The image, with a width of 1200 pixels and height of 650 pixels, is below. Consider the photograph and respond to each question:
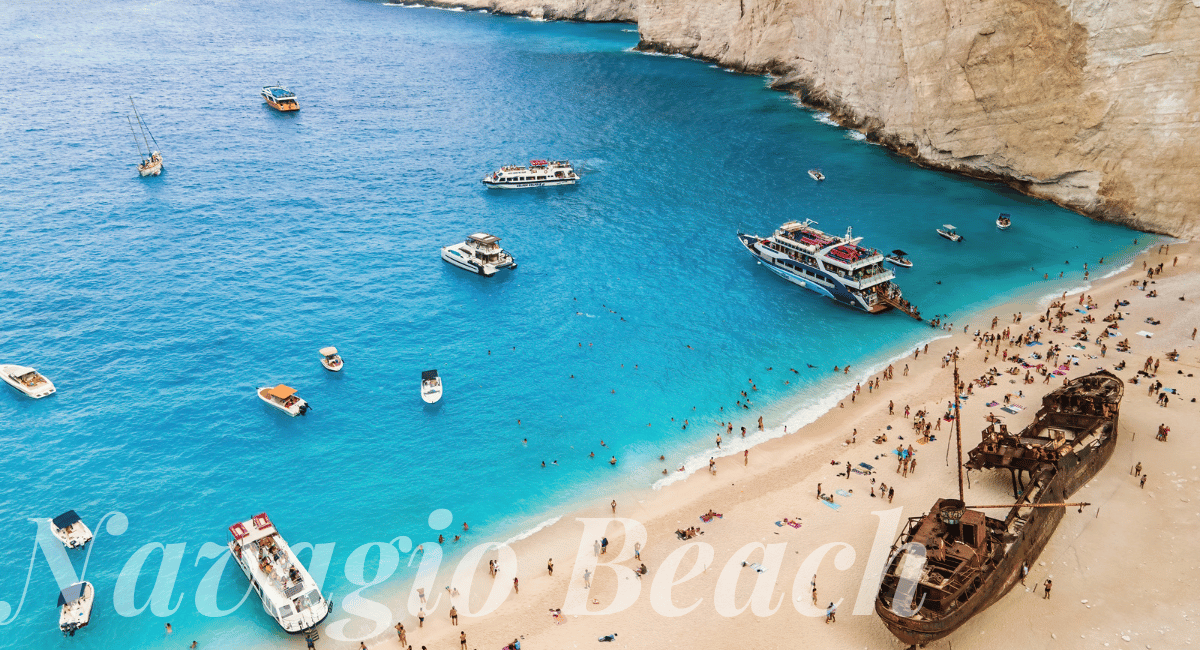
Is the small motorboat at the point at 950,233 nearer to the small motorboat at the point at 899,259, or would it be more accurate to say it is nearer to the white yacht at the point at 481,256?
the small motorboat at the point at 899,259

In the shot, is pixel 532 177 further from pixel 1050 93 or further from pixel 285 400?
pixel 1050 93

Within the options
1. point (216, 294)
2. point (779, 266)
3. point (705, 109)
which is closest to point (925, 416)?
point (779, 266)

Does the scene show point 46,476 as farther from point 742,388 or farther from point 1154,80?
point 1154,80

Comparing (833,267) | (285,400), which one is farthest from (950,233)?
(285,400)

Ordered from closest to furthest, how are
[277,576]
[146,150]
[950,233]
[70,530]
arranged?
[277,576]
[70,530]
[950,233]
[146,150]

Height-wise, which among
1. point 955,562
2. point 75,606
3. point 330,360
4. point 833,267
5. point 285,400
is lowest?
point 75,606

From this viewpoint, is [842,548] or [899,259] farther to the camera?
[899,259]
